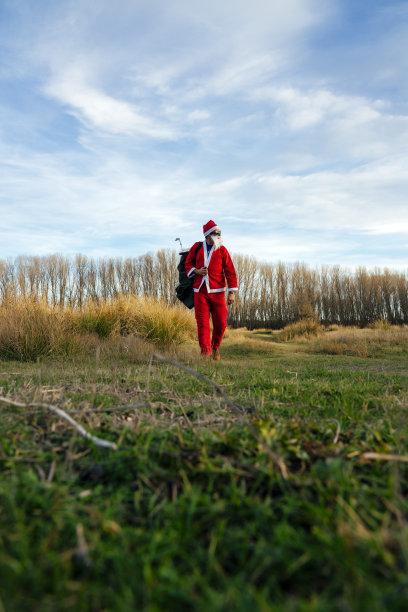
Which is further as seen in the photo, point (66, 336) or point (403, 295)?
point (403, 295)

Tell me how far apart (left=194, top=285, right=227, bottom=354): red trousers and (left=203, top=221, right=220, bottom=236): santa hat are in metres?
1.08

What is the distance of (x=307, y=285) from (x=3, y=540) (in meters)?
24.3

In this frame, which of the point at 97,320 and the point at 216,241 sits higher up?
the point at 216,241

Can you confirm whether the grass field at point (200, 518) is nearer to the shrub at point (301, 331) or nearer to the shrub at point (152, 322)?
the shrub at point (152, 322)

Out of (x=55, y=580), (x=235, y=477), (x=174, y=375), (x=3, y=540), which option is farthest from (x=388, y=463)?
(x=174, y=375)

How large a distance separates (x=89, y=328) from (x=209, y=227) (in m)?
3.63

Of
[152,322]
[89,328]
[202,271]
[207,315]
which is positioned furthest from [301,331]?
[202,271]

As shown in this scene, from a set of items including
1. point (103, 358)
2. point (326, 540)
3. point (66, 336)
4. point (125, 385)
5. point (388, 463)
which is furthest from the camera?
point (66, 336)

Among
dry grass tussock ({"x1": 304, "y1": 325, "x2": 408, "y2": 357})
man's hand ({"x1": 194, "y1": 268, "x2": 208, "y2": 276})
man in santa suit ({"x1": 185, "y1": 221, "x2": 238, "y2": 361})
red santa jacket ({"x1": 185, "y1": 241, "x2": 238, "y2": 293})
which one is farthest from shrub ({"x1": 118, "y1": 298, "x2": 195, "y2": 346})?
dry grass tussock ({"x1": 304, "y1": 325, "x2": 408, "y2": 357})

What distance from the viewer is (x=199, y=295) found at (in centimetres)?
716

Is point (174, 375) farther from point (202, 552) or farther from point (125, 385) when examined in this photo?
point (202, 552)

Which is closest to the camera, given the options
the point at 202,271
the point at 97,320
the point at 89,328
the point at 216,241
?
the point at 202,271

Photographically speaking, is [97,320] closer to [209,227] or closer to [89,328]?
[89,328]

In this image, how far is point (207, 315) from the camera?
280 inches
